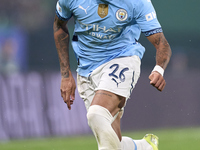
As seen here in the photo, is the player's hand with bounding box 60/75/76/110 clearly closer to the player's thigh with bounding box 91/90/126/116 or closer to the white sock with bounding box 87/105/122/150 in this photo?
the player's thigh with bounding box 91/90/126/116

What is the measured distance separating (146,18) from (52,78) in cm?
502

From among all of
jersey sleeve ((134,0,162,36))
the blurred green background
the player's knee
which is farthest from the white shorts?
the blurred green background

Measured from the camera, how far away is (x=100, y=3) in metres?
4.73

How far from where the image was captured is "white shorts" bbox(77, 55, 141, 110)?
4.57m

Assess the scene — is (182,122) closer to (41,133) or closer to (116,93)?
(41,133)

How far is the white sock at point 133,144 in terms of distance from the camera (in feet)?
16.8

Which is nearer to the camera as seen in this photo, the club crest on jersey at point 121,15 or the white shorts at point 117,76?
the white shorts at point 117,76

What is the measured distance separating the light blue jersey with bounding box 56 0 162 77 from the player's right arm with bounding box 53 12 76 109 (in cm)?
17

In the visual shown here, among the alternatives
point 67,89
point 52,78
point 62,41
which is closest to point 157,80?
point 67,89

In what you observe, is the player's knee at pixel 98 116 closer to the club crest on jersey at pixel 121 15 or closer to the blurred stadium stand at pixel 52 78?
the club crest on jersey at pixel 121 15

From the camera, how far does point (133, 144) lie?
527cm

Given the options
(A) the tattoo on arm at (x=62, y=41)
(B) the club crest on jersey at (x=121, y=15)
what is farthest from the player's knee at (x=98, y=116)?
(A) the tattoo on arm at (x=62, y=41)

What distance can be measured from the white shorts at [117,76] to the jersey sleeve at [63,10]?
0.66 meters

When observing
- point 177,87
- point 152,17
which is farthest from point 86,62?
point 177,87
